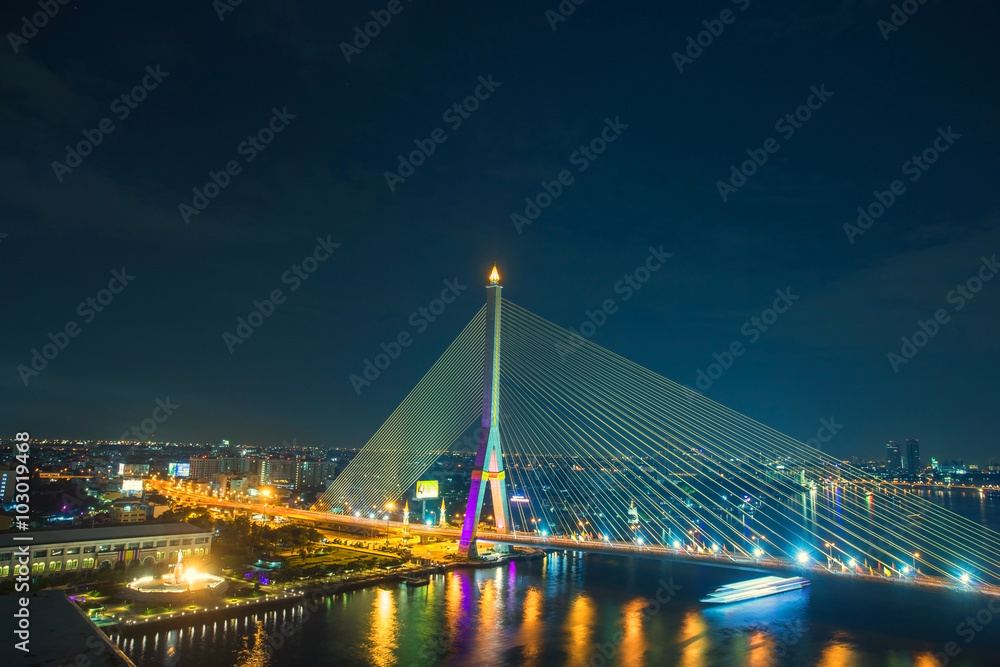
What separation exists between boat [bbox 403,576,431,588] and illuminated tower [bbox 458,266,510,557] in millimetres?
1900

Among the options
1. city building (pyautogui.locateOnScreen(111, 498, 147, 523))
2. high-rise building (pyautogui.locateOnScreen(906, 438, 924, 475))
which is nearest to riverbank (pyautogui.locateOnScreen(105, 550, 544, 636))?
city building (pyautogui.locateOnScreen(111, 498, 147, 523))

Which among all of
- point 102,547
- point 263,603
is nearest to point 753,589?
point 263,603

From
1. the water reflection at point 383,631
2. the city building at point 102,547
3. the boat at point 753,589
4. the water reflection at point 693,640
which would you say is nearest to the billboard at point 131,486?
the city building at point 102,547

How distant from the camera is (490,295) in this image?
1496 centimetres

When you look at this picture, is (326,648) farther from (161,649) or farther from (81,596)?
(81,596)

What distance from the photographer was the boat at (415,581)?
1237cm

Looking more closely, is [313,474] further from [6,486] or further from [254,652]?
[254,652]

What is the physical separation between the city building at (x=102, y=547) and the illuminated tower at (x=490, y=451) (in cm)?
530

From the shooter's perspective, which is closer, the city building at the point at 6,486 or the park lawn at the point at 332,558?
the park lawn at the point at 332,558

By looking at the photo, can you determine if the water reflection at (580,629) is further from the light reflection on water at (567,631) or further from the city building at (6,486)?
the city building at (6,486)

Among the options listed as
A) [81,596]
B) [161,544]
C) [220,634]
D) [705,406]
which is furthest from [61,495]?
[705,406]

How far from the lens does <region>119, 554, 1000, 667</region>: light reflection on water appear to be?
8.11 m

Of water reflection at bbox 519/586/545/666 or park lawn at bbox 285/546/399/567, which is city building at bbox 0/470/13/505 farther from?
water reflection at bbox 519/586/545/666

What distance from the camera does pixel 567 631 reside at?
30.6ft
